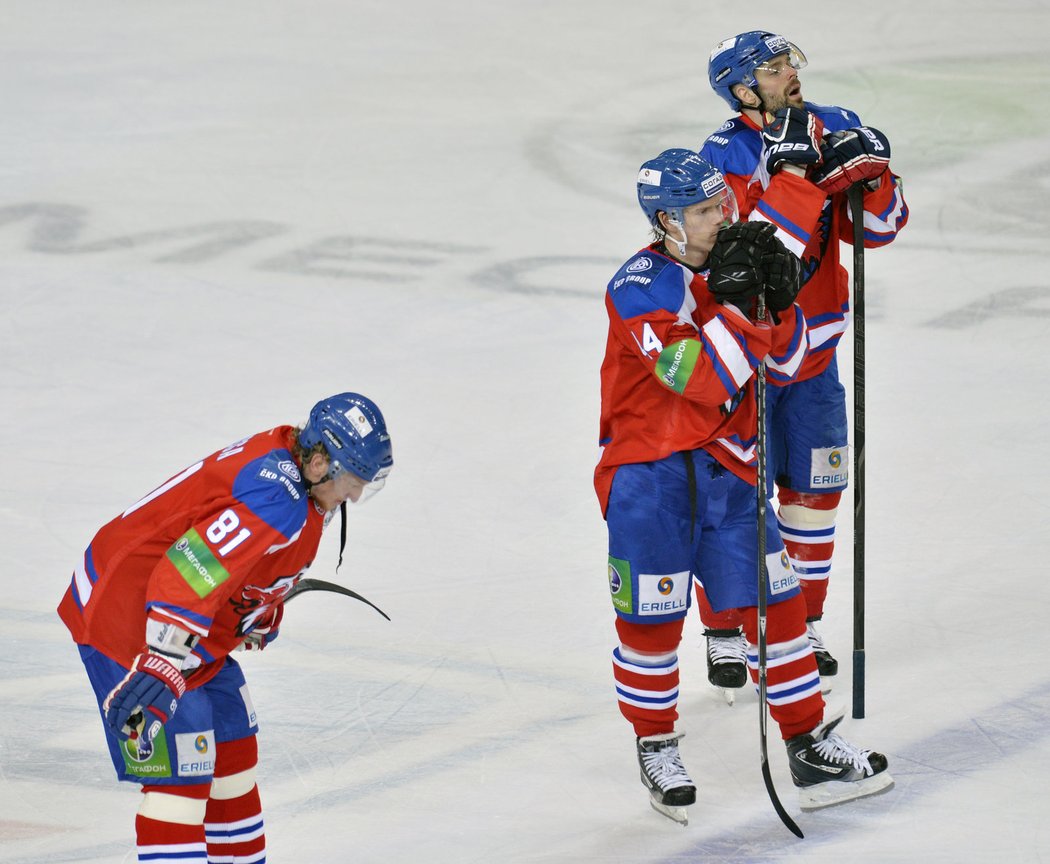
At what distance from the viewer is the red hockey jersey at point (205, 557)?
11.3ft

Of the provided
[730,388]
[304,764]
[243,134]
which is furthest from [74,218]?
[730,388]

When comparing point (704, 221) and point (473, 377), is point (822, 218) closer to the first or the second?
point (704, 221)

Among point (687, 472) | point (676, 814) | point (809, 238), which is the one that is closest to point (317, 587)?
point (687, 472)

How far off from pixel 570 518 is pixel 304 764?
1631 millimetres

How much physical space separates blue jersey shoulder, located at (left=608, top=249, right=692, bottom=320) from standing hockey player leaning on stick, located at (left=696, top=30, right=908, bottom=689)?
0.32 metres

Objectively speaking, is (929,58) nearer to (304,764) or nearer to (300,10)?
(300,10)

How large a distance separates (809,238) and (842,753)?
1.24 m

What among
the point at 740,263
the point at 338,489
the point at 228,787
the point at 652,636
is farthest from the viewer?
the point at 652,636

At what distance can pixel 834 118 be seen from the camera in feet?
15.8

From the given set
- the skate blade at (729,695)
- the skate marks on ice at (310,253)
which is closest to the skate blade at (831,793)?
the skate blade at (729,695)

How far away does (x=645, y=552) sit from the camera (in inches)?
166

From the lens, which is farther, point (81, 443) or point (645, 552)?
point (81, 443)

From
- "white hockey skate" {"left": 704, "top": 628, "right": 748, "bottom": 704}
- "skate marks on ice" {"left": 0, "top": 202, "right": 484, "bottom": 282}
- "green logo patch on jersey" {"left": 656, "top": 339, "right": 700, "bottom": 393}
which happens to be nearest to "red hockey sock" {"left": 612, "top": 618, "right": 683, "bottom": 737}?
"white hockey skate" {"left": 704, "top": 628, "right": 748, "bottom": 704}

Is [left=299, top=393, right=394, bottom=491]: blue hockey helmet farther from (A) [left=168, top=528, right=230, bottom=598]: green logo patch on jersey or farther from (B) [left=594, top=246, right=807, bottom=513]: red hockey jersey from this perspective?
(B) [left=594, top=246, right=807, bottom=513]: red hockey jersey
